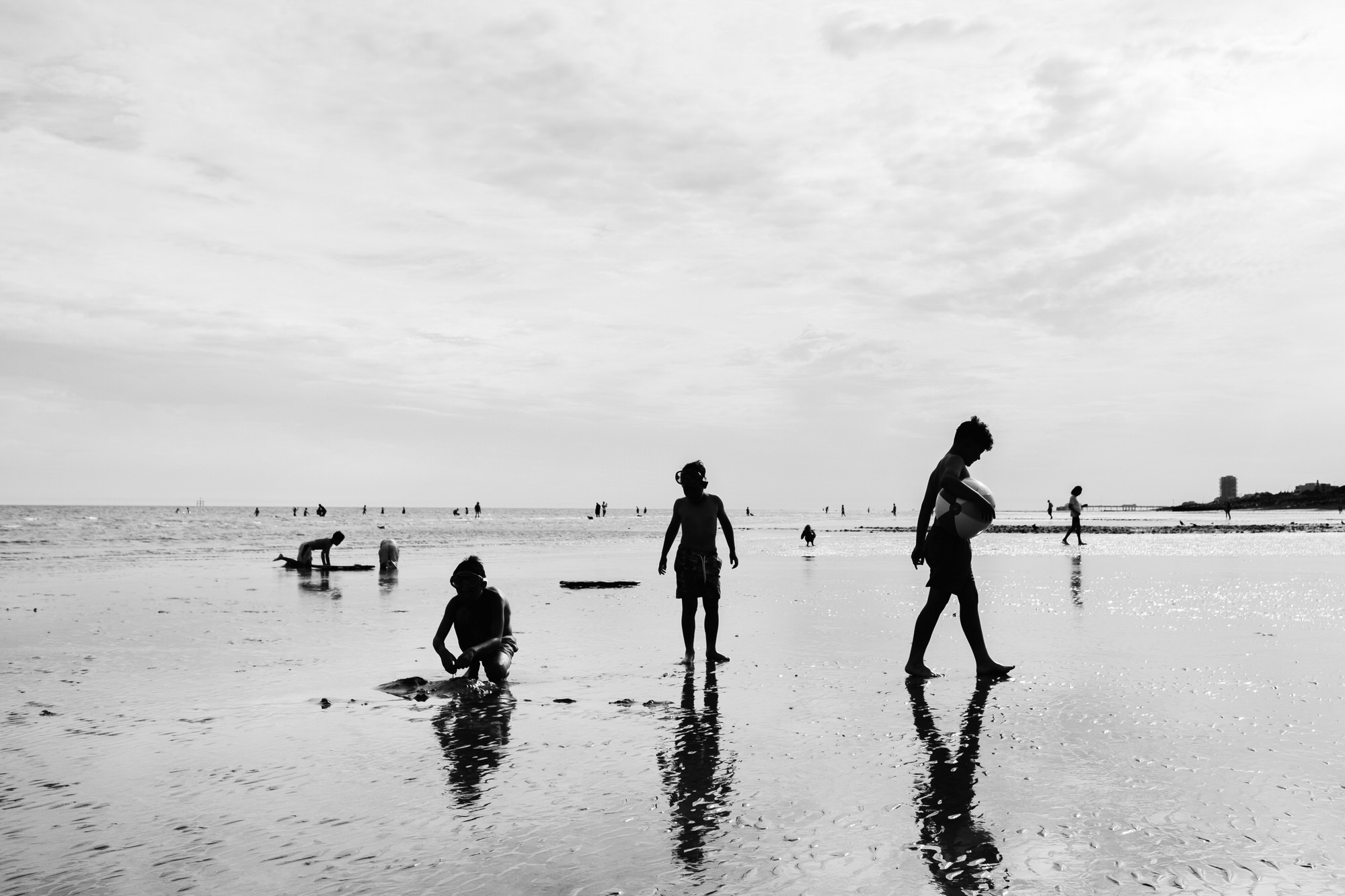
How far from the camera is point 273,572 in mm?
22953

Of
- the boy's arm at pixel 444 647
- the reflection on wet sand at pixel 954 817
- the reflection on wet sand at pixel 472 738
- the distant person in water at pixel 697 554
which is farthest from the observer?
the distant person in water at pixel 697 554

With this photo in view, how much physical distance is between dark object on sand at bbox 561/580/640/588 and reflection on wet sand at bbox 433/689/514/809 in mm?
10462

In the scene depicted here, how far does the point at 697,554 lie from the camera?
938 centimetres

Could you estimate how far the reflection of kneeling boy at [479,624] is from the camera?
7844 millimetres

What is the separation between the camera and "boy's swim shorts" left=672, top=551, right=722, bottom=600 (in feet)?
30.3

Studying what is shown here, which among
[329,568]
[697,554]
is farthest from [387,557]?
[697,554]

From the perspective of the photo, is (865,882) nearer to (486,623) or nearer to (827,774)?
(827,774)

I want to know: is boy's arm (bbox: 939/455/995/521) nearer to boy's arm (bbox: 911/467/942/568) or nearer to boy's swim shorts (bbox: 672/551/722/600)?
boy's arm (bbox: 911/467/942/568)

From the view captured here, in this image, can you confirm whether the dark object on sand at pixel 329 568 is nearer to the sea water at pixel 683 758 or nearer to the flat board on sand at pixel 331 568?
the flat board on sand at pixel 331 568

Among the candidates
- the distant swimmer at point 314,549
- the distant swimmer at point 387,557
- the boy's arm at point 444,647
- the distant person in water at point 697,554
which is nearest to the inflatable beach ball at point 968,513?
the distant person in water at point 697,554

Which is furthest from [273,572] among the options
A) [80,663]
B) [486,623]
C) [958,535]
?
[958,535]

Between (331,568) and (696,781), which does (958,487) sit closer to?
(696,781)

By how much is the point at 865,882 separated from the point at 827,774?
1.47 m

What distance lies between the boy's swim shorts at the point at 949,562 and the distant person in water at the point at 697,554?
199cm
